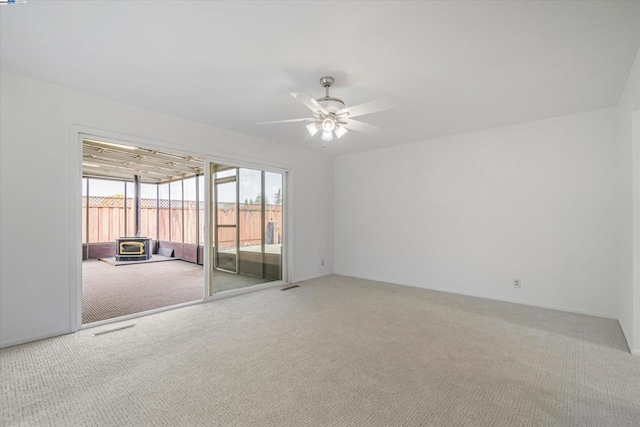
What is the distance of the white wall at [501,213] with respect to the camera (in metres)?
3.57

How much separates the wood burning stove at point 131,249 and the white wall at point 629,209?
9.42m

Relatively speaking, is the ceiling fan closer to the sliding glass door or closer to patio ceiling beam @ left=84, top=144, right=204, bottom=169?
the sliding glass door

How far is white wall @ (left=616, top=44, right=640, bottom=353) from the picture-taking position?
2.47 meters

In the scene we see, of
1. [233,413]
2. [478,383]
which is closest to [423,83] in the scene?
[478,383]

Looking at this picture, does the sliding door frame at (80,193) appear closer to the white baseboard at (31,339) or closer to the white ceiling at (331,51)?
the white baseboard at (31,339)

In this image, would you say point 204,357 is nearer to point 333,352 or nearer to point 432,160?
point 333,352

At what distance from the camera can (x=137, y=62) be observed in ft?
8.16

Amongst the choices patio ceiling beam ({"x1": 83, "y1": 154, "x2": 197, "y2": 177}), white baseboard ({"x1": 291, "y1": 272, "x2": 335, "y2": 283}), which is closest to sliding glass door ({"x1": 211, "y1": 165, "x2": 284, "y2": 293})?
white baseboard ({"x1": 291, "y1": 272, "x2": 335, "y2": 283})

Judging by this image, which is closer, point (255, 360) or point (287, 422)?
point (287, 422)

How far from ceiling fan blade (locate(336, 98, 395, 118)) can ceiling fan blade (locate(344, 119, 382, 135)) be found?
428 millimetres

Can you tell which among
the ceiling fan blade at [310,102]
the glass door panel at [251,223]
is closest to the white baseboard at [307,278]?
the glass door panel at [251,223]

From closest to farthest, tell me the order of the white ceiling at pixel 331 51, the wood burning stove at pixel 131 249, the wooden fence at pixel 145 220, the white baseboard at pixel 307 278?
1. the white ceiling at pixel 331 51
2. the white baseboard at pixel 307 278
3. the wood burning stove at pixel 131 249
4. the wooden fence at pixel 145 220

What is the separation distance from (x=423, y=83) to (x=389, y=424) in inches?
107

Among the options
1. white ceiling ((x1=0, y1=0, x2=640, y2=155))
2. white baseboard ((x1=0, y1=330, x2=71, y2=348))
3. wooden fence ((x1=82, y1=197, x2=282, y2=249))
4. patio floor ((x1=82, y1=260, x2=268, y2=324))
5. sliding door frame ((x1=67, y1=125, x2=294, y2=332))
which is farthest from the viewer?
wooden fence ((x1=82, y1=197, x2=282, y2=249))
